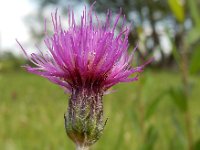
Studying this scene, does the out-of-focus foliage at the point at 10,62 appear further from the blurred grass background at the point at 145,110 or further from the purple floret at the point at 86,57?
the purple floret at the point at 86,57

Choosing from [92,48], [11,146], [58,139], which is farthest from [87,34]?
[58,139]

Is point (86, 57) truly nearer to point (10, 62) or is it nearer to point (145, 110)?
point (145, 110)

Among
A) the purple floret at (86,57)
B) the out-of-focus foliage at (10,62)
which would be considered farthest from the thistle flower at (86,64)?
the out-of-focus foliage at (10,62)

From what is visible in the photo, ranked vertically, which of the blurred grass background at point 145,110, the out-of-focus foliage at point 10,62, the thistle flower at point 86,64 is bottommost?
the out-of-focus foliage at point 10,62

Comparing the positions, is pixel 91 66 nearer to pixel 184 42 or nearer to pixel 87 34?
pixel 87 34

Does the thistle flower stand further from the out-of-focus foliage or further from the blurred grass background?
the out-of-focus foliage

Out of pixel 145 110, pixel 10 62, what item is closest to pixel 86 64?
pixel 145 110

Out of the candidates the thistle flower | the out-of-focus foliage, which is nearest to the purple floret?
the thistle flower

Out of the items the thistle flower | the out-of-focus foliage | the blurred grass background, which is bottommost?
the out-of-focus foliage
